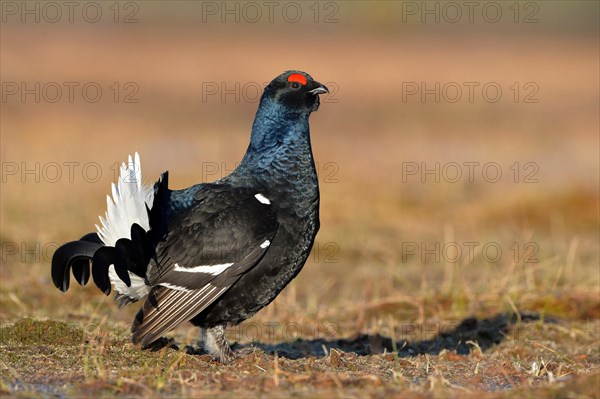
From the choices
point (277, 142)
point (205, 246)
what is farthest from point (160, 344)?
point (277, 142)

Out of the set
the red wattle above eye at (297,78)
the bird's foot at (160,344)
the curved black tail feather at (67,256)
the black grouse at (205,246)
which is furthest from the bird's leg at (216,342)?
the red wattle above eye at (297,78)

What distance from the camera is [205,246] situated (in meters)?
5.66

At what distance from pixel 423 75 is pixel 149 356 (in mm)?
23895

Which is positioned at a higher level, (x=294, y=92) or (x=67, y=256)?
(x=294, y=92)

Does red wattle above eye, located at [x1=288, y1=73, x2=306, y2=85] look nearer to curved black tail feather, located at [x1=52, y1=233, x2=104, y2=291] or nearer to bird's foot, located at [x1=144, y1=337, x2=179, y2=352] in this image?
curved black tail feather, located at [x1=52, y1=233, x2=104, y2=291]

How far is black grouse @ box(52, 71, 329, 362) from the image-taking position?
5.57 m

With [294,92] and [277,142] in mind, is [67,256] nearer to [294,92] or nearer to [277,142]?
[277,142]

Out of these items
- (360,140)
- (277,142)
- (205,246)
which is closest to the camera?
(205,246)

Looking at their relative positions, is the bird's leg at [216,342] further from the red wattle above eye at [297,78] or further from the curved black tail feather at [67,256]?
the red wattle above eye at [297,78]

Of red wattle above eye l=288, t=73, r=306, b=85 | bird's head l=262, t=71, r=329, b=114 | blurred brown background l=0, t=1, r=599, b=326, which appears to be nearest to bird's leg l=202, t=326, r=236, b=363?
bird's head l=262, t=71, r=329, b=114

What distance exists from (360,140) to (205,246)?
1323 cm

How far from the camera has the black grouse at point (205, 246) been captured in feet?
18.3

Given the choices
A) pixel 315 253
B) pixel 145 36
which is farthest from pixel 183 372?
pixel 145 36

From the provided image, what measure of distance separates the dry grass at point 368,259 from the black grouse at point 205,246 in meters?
0.29
